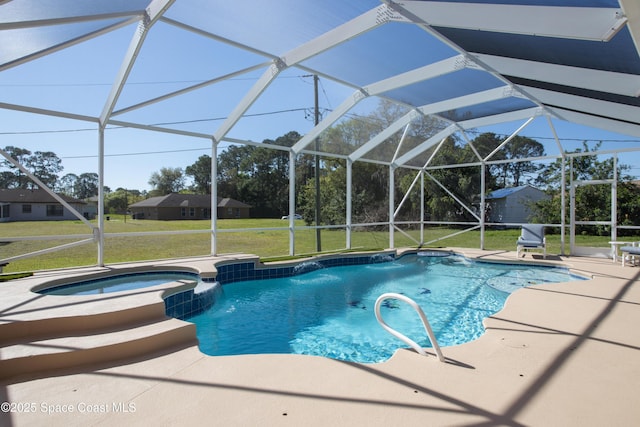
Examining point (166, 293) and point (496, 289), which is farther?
point (496, 289)

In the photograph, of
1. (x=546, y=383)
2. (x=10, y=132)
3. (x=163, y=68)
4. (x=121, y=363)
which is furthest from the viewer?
(x=10, y=132)

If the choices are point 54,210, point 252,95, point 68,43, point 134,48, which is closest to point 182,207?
point 54,210

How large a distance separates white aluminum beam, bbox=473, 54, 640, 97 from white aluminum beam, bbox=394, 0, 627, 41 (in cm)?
135

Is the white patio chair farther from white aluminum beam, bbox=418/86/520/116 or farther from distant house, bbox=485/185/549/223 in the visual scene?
distant house, bbox=485/185/549/223

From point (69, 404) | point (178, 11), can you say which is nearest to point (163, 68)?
point (178, 11)

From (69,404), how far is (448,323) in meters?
4.91

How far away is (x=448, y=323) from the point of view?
18.0ft

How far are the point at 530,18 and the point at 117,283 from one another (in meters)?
7.05

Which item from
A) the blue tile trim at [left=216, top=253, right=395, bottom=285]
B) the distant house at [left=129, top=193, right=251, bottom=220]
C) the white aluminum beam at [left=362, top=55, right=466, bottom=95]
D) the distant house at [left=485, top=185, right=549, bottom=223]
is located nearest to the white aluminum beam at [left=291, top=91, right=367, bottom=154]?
the white aluminum beam at [left=362, top=55, right=466, bottom=95]

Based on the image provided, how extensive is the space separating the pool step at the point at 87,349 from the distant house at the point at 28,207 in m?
11.4

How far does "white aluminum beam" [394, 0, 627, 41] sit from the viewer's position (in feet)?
9.80

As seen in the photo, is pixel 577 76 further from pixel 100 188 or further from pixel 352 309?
pixel 100 188

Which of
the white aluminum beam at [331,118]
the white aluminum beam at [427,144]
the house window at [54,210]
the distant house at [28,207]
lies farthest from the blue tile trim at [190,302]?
the house window at [54,210]

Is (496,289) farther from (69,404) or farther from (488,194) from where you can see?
(488,194)
